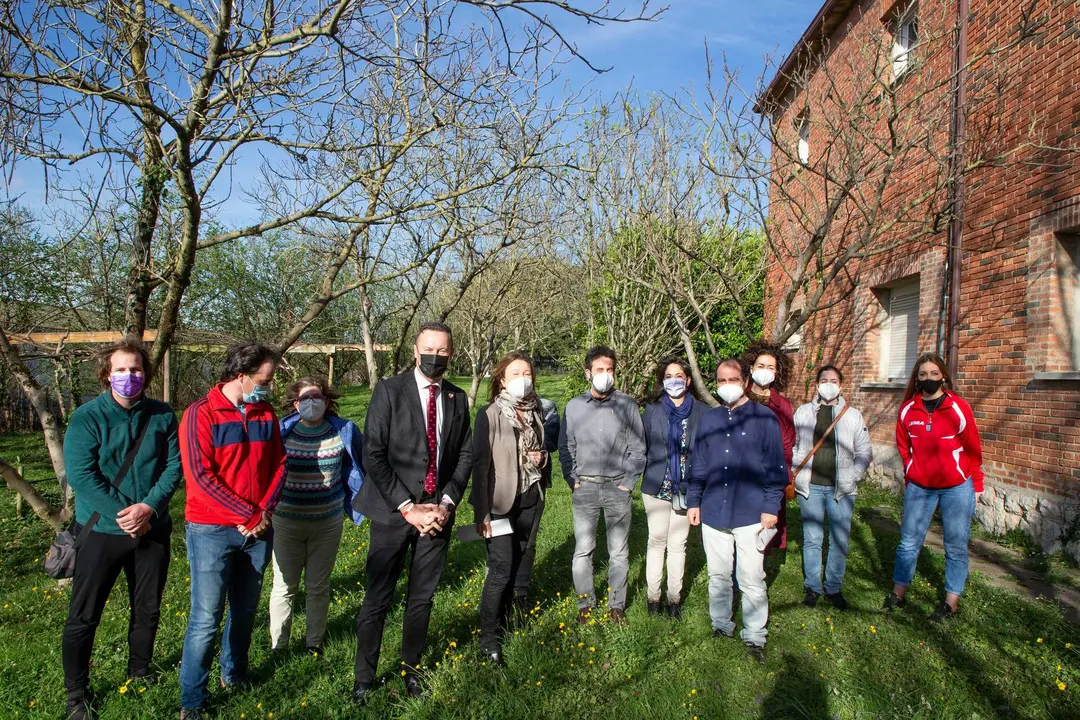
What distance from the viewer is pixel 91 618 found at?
331 centimetres

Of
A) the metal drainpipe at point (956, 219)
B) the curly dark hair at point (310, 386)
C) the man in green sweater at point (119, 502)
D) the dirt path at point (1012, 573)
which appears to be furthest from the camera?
the metal drainpipe at point (956, 219)

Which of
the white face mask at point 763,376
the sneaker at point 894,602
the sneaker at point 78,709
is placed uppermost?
the white face mask at point 763,376

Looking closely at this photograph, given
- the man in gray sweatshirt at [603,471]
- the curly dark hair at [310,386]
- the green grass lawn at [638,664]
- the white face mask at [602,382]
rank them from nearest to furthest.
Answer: the green grass lawn at [638,664] < the curly dark hair at [310,386] < the man in gray sweatshirt at [603,471] < the white face mask at [602,382]

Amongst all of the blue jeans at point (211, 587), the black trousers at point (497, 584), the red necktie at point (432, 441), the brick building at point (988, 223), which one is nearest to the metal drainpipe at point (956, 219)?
the brick building at point (988, 223)

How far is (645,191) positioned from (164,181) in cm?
673

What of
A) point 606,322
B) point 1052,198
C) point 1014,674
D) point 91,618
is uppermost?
point 1052,198

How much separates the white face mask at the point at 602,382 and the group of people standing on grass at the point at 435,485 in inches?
0.9

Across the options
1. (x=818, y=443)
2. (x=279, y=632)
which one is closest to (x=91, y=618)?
(x=279, y=632)

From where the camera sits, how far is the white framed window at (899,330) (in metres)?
8.99

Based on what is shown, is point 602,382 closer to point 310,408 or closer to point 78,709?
point 310,408

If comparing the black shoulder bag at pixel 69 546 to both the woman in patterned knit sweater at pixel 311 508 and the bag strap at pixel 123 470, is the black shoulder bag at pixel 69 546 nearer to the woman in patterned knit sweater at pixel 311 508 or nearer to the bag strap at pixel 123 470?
the bag strap at pixel 123 470

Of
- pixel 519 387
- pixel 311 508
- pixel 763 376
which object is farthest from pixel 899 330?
pixel 311 508

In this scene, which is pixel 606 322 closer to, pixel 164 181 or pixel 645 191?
pixel 645 191

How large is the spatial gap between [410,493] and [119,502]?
1.57 m
